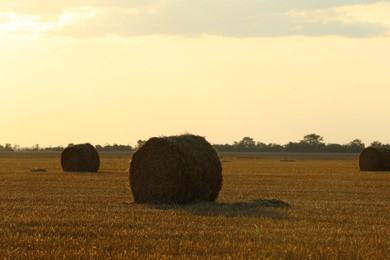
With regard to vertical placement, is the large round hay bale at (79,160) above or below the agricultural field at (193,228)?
above

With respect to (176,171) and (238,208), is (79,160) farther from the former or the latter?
(238,208)

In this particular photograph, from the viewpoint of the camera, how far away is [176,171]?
19438mm

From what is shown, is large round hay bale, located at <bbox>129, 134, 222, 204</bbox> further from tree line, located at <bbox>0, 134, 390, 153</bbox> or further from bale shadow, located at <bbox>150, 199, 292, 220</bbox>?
tree line, located at <bbox>0, 134, 390, 153</bbox>

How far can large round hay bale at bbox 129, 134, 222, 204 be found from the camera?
63.3 feet

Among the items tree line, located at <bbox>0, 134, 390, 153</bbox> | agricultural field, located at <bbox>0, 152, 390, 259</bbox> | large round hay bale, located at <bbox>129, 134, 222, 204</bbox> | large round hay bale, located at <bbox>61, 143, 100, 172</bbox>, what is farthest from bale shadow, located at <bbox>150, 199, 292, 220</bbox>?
tree line, located at <bbox>0, 134, 390, 153</bbox>

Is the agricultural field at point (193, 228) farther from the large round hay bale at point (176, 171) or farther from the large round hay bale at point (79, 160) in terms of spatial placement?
the large round hay bale at point (79, 160)

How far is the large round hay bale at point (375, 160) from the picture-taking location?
141 ft

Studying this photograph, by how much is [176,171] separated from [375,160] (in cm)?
2622

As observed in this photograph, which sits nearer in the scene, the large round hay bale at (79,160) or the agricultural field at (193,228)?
the agricultural field at (193,228)

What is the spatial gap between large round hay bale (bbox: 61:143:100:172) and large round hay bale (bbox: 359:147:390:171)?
16.0 metres

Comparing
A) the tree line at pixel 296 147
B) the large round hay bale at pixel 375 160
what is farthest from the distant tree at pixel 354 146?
the large round hay bale at pixel 375 160

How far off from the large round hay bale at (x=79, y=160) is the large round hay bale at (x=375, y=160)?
629 inches

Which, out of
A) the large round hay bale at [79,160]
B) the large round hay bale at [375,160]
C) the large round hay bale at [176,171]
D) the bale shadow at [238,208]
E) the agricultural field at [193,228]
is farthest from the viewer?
the large round hay bale at [375,160]

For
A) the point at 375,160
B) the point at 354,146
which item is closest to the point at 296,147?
the point at 354,146
